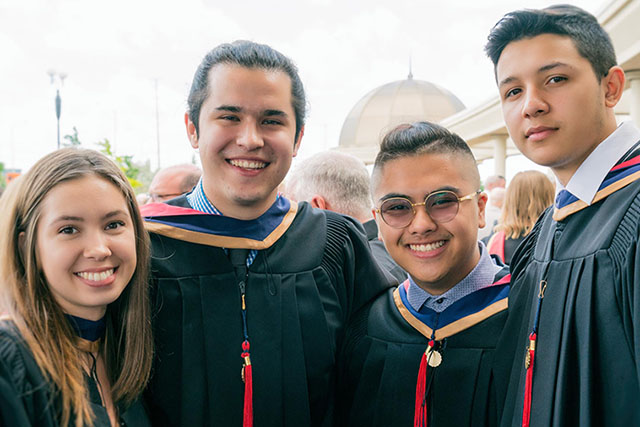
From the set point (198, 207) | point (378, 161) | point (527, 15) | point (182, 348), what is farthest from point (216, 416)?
point (527, 15)

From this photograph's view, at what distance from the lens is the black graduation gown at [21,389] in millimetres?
1587

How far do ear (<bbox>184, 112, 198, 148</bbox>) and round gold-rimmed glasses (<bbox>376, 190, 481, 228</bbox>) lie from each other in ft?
2.94

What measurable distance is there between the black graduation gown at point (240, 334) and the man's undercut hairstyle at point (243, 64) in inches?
23.2

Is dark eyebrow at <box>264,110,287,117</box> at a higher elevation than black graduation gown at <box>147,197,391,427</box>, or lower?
higher

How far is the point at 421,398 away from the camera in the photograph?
2227mm

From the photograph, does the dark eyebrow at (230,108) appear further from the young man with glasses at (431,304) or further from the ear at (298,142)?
the young man with glasses at (431,304)

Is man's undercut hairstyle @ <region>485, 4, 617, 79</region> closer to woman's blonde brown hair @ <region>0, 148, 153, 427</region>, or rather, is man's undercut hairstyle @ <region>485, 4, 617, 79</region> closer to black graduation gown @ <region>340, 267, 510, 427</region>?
black graduation gown @ <region>340, 267, 510, 427</region>

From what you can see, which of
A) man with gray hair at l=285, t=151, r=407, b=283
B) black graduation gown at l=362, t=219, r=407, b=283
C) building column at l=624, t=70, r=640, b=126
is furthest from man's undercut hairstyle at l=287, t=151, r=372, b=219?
building column at l=624, t=70, r=640, b=126

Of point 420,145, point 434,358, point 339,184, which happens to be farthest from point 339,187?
point 434,358

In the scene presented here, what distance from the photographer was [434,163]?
234cm

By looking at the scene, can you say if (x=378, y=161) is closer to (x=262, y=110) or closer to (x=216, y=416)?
(x=262, y=110)

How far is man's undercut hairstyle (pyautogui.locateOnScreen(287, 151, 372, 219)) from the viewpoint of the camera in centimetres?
370

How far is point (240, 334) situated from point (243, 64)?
3.66 feet

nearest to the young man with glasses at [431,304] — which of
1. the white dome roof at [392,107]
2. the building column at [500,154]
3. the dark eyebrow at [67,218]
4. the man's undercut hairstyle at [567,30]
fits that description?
the man's undercut hairstyle at [567,30]
